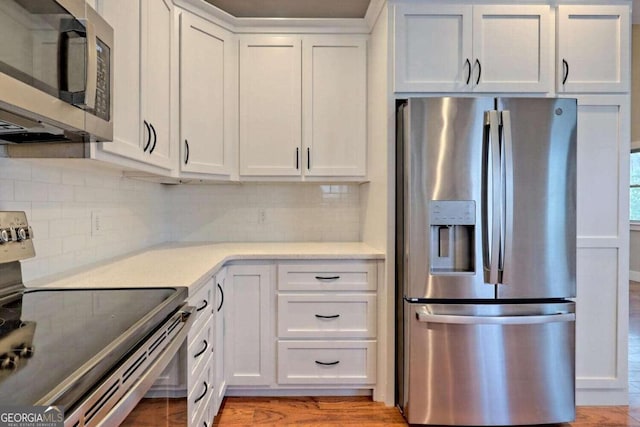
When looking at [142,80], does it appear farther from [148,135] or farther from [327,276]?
[327,276]

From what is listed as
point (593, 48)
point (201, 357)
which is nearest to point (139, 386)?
point (201, 357)

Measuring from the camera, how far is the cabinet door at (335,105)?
8.66ft

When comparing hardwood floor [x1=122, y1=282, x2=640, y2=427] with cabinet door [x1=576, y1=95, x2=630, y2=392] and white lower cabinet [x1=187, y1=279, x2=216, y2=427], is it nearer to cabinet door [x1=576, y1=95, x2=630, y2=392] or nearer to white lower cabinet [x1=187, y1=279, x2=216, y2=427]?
cabinet door [x1=576, y1=95, x2=630, y2=392]

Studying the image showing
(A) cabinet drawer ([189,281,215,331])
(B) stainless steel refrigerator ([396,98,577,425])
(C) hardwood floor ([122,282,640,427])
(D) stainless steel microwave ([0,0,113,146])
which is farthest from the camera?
(C) hardwood floor ([122,282,640,427])

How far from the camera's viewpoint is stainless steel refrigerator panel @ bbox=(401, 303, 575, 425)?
1987 millimetres

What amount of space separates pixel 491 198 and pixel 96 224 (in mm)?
1966

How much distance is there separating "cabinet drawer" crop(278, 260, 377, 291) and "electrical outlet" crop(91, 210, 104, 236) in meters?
0.96

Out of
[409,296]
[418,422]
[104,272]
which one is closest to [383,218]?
[409,296]

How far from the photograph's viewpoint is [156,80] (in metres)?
1.92

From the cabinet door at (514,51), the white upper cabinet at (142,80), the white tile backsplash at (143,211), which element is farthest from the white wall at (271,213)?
the cabinet door at (514,51)

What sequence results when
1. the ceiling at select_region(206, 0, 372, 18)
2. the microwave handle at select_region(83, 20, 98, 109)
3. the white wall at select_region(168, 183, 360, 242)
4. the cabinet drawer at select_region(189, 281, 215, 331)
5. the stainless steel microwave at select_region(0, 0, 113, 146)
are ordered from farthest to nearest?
the white wall at select_region(168, 183, 360, 242) < the ceiling at select_region(206, 0, 372, 18) < the cabinet drawer at select_region(189, 281, 215, 331) < the microwave handle at select_region(83, 20, 98, 109) < the stainless steel microwave at select_region(0, 0, 113, 146)

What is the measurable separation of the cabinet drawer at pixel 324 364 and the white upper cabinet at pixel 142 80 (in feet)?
4.29

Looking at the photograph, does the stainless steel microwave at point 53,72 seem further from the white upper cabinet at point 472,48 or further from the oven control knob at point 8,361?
the white upper cabinet at point 472,48

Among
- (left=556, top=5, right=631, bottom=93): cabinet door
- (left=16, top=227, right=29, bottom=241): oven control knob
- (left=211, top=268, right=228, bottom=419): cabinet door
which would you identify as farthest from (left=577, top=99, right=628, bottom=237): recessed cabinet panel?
(left=16, top=227, right=29, bottom=241): oven control knob
